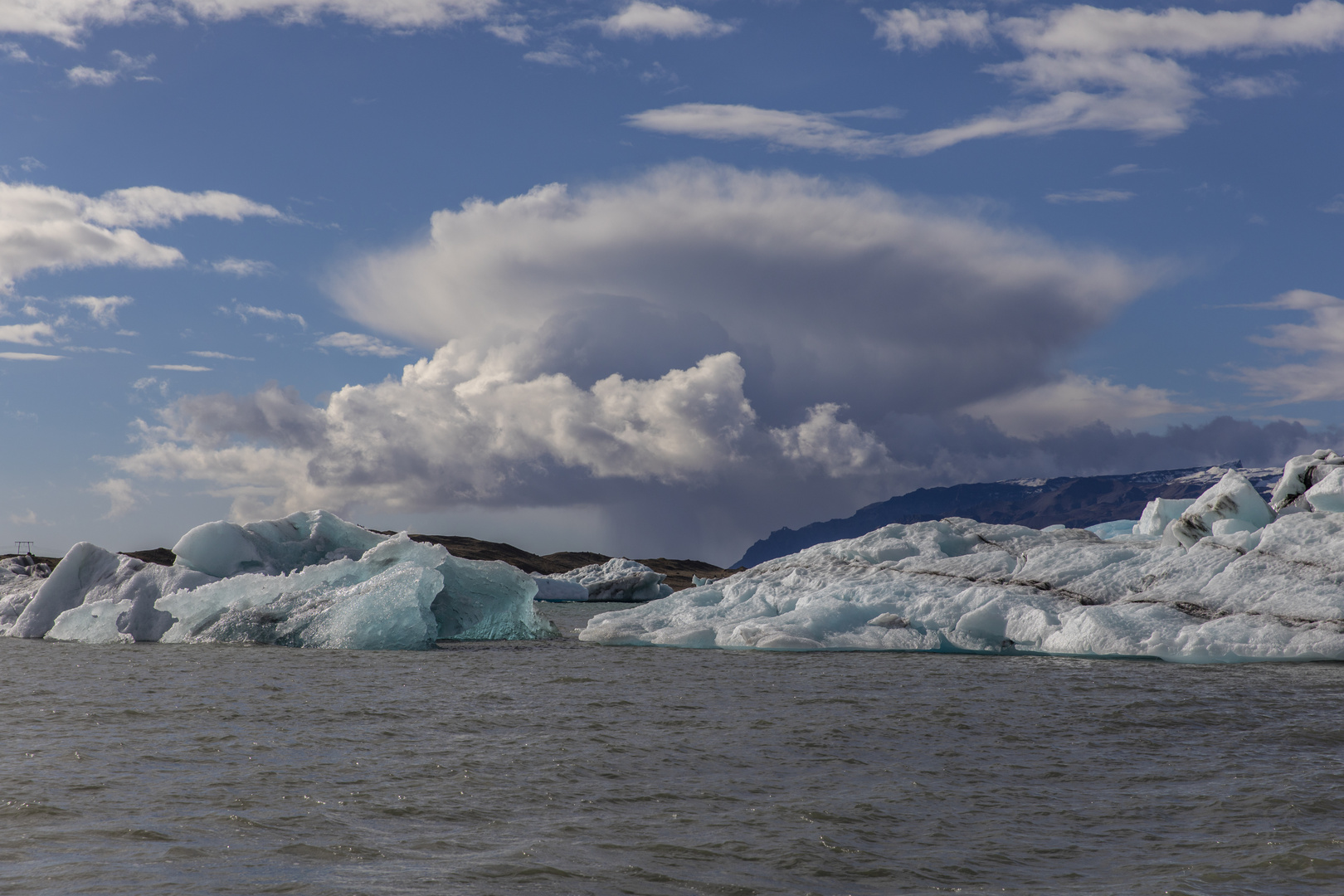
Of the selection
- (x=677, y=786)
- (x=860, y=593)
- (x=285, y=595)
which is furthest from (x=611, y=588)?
(x=677, y=786)

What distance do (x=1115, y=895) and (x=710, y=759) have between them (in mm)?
3611

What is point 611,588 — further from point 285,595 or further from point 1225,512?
point 1225,512

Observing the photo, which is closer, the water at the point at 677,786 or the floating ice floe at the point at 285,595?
the water at the point at 677,786

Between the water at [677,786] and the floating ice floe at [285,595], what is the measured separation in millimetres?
5049

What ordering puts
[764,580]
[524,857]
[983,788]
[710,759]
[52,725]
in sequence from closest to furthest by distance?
[524,857] → [983,788] → [710,759] → [52,725] → [764,580]

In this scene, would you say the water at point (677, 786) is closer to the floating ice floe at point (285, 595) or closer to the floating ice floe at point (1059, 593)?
the floating ice floe at point (1059, 593)

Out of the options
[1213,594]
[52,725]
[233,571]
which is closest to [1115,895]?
[52,725]

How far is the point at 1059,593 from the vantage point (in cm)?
1708

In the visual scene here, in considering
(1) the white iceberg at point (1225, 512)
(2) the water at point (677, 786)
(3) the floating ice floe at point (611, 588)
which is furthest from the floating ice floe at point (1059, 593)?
(3) the floating ice floe at point (611, 588)

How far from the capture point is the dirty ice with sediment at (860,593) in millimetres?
15359

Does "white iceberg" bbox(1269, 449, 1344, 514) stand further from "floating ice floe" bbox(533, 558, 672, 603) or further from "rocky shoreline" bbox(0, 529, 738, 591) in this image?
"rocky shoreline" bbox(0, 529, 738, 591)

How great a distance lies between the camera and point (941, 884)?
488 cm

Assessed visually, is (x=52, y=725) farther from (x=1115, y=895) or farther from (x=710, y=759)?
(x=1115, y=895)

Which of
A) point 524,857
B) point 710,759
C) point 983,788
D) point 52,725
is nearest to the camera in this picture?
point 524,857
